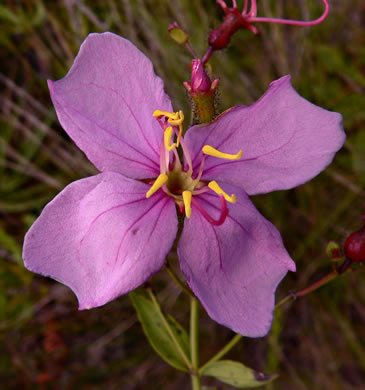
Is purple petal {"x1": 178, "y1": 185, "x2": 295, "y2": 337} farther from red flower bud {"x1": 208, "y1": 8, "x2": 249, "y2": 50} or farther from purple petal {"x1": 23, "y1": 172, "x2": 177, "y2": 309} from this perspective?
red flower bud {"x1": 208, "y1": 8, "x2": 249, "y2": 50}

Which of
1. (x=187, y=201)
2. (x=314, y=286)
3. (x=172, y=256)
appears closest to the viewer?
(x=187, y=201)

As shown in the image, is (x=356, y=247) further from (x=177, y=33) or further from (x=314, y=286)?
(x=177, y=33)

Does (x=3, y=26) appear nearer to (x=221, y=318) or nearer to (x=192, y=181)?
(x=192, y=181)

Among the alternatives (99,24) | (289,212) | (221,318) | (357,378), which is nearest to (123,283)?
(221,318)

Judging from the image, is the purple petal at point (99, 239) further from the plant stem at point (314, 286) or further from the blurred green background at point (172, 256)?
the blurred green background at point (172, 256)

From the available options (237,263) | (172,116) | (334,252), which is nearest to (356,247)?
(334,252)

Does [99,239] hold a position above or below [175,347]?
above

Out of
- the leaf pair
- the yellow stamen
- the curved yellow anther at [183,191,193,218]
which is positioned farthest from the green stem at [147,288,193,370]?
the yellow stamen

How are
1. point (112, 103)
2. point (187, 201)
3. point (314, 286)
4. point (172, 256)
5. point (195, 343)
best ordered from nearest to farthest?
point (187, 201)
point (112, 103)
point (314, 286)
point (195, 343)
point (172, 256)
